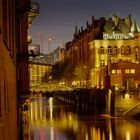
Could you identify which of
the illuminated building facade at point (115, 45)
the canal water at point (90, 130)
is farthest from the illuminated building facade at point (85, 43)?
the canal water at point (90, 130)

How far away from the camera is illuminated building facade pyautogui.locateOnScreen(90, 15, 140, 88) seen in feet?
266

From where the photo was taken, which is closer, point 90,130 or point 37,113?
point 90,130

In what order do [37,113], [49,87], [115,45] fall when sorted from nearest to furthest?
[37,113] → [115,45] → [49,87]

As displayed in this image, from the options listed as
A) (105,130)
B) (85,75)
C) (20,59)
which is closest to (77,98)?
(85,75)

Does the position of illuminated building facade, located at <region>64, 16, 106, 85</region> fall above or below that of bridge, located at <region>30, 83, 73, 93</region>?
above

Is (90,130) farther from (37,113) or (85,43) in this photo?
(85,43)

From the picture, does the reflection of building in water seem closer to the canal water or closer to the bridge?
the canal water

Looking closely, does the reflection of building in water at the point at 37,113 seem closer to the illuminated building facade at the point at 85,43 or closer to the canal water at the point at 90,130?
the canal water at the point at 90,130

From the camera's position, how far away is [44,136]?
37625 millimetres

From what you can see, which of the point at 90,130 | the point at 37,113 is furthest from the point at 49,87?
the point at 90,130

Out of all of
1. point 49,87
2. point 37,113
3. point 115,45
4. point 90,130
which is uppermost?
point 115,45

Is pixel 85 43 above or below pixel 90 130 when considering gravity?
above

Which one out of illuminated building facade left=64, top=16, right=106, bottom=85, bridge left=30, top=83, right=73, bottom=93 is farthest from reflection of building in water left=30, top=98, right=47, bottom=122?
bridge left=30, top=83, right=73, bottom=93

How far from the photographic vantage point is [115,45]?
8269cm
